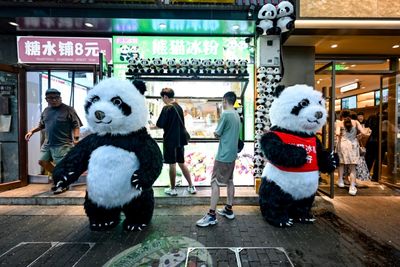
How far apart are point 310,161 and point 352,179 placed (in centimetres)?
288

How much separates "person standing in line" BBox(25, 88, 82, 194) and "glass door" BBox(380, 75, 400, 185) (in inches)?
290

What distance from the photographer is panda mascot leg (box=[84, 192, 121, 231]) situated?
4246mm

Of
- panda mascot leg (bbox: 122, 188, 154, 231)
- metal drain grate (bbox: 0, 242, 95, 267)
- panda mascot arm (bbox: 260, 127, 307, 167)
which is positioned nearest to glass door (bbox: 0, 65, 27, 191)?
metal drain grate (bbox: 0, 242, 95, 267)

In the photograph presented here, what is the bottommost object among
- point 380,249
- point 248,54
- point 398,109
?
point 380,249

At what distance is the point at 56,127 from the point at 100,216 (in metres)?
2.59

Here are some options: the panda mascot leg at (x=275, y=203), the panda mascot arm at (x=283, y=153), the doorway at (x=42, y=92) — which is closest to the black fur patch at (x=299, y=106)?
the panda mascot arm at (x=283, y=153)

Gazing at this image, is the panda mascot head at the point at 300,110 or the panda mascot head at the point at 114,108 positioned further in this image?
the panda mascot head at the point at 300,110

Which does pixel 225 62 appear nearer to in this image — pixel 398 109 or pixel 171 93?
pixel 171 93

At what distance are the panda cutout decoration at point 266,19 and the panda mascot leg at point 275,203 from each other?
2998mm

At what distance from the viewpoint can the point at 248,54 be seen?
6.95 metres

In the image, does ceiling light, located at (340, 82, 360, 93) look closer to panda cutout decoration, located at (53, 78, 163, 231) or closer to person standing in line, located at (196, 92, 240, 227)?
person standing in line, located at (196, 92, 240, 227)

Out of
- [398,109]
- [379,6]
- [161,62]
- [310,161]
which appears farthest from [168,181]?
[398,109]

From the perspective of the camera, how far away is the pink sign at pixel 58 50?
675 centimetres

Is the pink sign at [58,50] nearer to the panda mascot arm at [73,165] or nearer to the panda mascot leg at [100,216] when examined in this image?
the panda mascot arm at [73,165]
